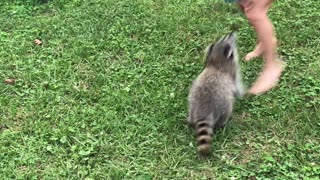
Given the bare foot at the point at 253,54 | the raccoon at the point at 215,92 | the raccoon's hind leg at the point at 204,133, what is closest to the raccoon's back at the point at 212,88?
the raccoon at the point at 215,92

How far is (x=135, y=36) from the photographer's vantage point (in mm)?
5203

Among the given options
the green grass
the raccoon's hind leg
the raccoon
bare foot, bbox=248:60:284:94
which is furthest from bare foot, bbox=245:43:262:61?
the raccoon's hind leg

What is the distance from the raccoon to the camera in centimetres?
368

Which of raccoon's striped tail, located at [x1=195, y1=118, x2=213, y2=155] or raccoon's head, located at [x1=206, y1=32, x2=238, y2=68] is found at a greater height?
raccoon's head, located at [x1=206, y1=32, x2=238, y2=68]

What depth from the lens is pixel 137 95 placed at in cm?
431

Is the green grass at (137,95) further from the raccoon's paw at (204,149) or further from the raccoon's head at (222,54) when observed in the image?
the raccoon's head at (222,54)

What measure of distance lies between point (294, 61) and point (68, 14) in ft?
8.30

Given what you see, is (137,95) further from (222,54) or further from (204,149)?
(204,149)

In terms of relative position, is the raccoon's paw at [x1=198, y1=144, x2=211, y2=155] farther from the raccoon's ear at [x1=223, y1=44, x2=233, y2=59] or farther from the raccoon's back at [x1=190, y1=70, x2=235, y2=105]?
the raccoon's ear at [x1=223, y1=44, x2=233, y2=59]

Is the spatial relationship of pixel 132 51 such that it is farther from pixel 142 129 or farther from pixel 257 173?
pixel 257 173

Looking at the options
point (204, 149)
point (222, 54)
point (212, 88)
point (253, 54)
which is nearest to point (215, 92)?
point (212, 88)

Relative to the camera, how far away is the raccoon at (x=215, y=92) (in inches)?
145

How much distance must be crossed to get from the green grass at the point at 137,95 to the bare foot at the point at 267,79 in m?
0.09

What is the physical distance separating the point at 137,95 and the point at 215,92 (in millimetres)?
801
